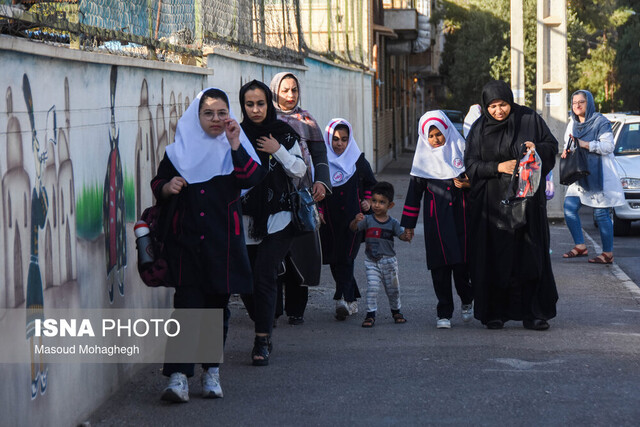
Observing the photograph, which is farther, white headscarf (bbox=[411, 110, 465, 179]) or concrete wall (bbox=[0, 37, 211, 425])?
white headscarf (bbox=[411, 110, 465, 179])

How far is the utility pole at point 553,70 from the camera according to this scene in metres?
17.3

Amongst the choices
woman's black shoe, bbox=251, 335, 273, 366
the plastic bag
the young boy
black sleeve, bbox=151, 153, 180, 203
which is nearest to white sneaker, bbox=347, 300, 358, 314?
the young boy

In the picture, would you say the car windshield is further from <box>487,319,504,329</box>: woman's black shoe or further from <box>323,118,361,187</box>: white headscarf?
<box>487,319,504,329</box>: woman's black shoe

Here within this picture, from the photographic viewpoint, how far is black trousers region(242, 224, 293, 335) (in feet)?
23.0

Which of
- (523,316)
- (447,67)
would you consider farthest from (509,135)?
(447,67)

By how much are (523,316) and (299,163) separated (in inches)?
91.6

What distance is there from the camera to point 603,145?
40.1 ft

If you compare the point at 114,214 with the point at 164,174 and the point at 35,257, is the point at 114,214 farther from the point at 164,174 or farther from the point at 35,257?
the point at 35,257

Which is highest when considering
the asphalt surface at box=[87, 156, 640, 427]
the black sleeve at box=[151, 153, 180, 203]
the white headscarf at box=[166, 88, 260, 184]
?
the white headscarf at box=[166, 88, 260, 184]

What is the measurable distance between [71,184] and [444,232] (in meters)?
3.57

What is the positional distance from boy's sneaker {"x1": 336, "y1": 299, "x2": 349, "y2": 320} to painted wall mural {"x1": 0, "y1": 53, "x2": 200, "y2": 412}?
1.95 meters

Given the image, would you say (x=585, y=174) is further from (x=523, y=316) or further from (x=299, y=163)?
(x=299, y=163)

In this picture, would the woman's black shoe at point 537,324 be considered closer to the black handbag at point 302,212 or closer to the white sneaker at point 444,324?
the white sneaker at point 444,324

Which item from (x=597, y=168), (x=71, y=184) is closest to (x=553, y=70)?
(x=597, y=168)
